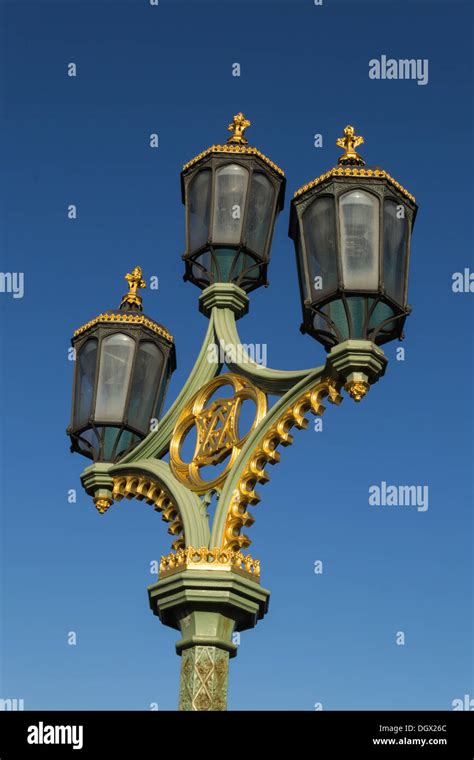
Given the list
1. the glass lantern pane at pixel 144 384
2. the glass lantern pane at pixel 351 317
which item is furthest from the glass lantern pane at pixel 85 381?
the glass lantern pane at pixel 351 317

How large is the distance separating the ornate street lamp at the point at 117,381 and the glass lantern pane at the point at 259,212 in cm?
105

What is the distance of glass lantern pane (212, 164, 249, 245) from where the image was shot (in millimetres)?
9664

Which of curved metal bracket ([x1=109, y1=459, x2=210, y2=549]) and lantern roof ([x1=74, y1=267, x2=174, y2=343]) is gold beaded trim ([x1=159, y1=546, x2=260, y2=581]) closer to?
curved metal bracket ([x1=109, y1=459, x2=210, y2=549])

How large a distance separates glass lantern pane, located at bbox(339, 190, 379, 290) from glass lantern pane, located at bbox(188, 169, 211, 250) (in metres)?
1.55

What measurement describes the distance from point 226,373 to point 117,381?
1.00 metres

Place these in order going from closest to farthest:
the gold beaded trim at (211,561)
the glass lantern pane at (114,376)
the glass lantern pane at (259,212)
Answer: the gold beaded trim at (211,561), the glass lantern pane at (114,376), the glass lantern pane at (259,212)

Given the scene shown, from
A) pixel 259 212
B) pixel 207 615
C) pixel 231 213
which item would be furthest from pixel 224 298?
pixel 207 615

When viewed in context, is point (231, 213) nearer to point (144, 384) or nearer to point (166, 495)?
point (144, 384)

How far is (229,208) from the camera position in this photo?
9.70 meters

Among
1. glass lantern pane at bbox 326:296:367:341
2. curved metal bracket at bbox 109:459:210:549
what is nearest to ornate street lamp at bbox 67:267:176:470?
curved metal bracket at bbox 109:459:210:549

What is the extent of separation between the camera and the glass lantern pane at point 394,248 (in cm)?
848

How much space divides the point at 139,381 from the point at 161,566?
194 centimetres

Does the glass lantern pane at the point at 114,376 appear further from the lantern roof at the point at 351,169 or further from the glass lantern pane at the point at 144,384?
the lantern roof at the point at 351,169
